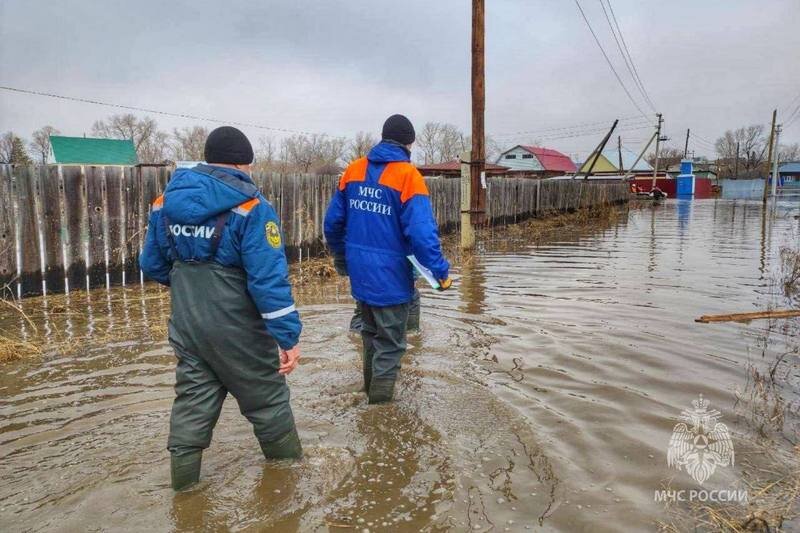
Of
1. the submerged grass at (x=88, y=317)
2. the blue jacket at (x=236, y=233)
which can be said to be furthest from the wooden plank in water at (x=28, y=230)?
the blue jacket at (x=236, y=233)

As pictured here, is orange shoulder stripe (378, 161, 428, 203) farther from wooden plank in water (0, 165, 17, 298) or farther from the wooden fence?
wooden plank in water (0, 165, 17, 298)

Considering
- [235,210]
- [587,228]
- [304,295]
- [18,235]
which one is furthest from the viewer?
[587,228]

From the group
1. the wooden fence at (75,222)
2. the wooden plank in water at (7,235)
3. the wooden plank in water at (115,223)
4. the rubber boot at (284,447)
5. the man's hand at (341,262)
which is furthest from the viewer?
the wooden plank in water at (115,223)

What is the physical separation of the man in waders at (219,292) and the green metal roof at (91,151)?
2591 centimetres

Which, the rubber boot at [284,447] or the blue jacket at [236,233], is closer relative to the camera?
the blue jacket at [236,233]

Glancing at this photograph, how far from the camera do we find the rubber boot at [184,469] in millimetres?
2531

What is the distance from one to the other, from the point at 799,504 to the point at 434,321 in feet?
12.4

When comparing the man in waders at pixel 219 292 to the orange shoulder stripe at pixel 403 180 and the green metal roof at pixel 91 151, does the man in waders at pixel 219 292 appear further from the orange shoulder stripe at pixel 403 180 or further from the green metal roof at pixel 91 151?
the green metal roof at pixel 91 151

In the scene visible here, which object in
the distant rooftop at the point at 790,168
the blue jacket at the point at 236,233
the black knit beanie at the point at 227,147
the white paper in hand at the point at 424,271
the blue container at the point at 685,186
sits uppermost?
the distant rooftop at the point at 790,168

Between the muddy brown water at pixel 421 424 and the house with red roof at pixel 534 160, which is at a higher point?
the house with red roof at pixel 534 160

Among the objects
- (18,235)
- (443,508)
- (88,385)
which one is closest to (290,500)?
(443,508)

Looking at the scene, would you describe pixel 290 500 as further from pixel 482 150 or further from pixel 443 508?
pixel 482 150

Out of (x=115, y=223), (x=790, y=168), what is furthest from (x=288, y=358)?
(x=790, y=168)

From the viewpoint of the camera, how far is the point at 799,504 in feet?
8.11
